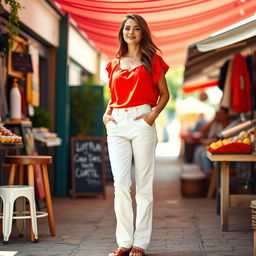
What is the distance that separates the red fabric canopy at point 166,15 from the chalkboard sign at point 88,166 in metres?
1.67

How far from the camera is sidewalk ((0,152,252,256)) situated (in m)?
5.66

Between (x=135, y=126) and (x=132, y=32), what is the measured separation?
2.49ft


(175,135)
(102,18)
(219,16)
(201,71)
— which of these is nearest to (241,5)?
(219,16)

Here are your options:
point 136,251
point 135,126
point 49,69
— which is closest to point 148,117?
point 135,126

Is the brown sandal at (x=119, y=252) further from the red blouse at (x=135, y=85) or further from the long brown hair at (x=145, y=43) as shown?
the long brown hair at (x=145, y=43)

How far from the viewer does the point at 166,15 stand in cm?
782

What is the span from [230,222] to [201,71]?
6916mm

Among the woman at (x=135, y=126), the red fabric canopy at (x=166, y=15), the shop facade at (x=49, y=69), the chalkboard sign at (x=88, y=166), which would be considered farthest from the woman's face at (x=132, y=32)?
the chalkboard sign at (x=88, y=166)

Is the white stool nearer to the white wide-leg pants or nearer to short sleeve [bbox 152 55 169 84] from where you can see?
the white wide-leg pants

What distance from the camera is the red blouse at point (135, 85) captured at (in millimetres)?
5227

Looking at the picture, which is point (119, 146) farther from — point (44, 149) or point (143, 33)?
point (44, 149)

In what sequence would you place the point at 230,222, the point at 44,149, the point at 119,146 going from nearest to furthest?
the point at 119,146 < the point at 230,222 < the point at 44,149

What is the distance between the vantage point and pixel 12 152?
7516 mm

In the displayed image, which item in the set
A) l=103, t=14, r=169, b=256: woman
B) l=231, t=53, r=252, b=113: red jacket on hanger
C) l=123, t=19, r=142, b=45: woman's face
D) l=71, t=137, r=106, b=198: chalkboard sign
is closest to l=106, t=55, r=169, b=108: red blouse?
l=103, t=14, r=169, b=256: woman
